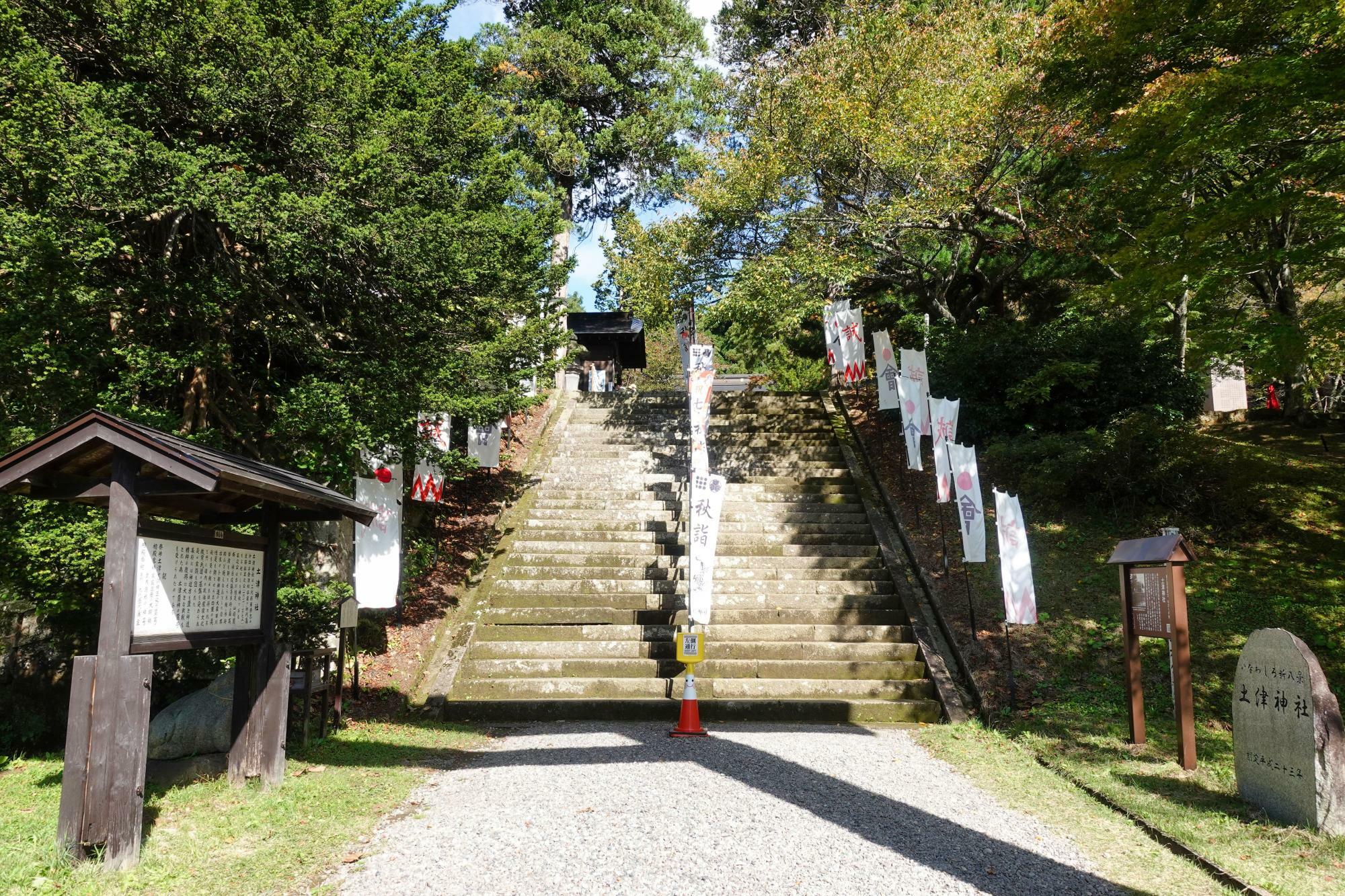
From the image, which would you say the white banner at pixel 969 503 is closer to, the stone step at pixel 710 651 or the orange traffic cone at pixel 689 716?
the stone step at pixel 710 651

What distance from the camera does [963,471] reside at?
28.8 ft

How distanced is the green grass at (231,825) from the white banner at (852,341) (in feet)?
36.0

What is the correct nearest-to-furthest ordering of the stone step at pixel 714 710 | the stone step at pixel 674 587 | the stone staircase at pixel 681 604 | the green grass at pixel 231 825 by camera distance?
the green grass at pixel 231 825 < the stone step at pixel 714 710 < the stone staircase at pixel 681 604 < the stone step at pixel 674 587

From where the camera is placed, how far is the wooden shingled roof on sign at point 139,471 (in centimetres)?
415

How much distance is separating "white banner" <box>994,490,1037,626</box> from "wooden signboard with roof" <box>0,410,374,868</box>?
620 cm

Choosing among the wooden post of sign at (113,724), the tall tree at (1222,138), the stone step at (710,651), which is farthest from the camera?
the stone step at (710,651)

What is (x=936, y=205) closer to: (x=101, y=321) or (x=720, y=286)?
(x=720, y=286)

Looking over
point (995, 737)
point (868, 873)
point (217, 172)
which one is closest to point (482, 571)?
point (217, 172)

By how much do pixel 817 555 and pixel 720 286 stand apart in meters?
5.72

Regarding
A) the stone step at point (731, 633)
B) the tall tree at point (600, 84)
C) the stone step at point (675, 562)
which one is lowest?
the stone step at point (731, 633)

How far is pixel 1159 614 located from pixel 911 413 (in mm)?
4939

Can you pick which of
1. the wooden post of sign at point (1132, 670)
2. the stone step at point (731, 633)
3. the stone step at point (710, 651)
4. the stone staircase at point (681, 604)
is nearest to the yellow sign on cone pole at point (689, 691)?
the stone staircase at point (681, 604)

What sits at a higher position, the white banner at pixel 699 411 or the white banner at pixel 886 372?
the white banner at pixel 886 372

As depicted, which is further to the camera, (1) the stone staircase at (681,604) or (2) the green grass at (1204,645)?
(1) the stone staircase at (681,604)
